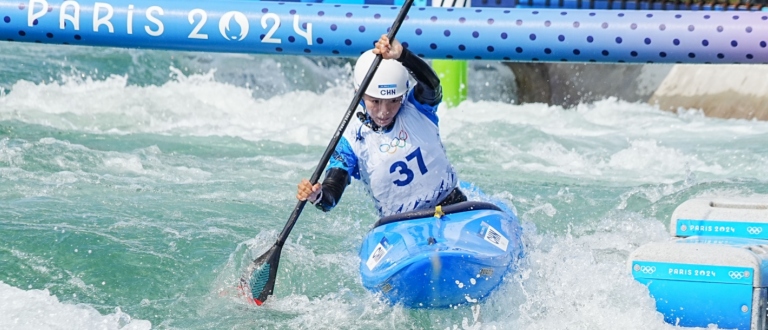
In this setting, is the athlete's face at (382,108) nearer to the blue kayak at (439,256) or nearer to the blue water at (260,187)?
the blue kayak at (439,256)

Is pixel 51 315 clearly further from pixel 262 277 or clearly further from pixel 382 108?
pixel 382 108

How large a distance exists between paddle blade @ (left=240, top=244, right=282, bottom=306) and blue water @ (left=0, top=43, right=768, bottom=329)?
0.22ft

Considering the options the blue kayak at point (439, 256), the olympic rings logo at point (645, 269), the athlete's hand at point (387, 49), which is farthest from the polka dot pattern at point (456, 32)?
the olympic rings logo at point (645, 269)

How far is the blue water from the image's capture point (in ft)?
14.8

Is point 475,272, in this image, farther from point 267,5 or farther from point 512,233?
point 267,5

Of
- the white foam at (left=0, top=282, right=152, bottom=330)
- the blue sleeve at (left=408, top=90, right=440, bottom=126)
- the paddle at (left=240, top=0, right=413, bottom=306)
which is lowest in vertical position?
the white foam at (left=0, top=282, right=152, bottom=330)

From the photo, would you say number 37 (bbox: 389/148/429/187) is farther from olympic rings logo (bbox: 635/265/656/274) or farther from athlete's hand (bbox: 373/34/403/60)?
olympic rings logo (bbox: 635/265/656/274)

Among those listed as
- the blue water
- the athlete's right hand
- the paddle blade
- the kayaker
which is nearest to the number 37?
the kayaker

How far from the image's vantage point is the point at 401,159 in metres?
4.83

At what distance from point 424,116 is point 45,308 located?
1.80 m

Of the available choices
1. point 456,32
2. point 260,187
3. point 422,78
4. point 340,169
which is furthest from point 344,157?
point 260,187

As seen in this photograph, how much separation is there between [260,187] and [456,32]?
1.66 metres

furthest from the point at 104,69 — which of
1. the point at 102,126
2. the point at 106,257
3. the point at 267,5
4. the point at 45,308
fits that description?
the point at 45,308

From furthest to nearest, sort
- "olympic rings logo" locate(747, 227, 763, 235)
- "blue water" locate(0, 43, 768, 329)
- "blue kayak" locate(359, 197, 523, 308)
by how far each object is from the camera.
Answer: "olympic rings logo" locate(747, 227, 763, 235) < "blue water" locate(0, 43, 768, 329) < "blue kayak" locate(359, 197, 523, 308)
